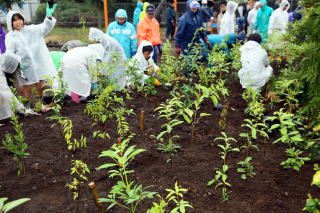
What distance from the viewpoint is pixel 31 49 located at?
5285 mm

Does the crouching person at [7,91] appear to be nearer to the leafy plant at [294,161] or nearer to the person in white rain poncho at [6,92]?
the person in white rain poncho at [6,92]

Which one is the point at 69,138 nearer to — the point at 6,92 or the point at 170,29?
the point at 6,92

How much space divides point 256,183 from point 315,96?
186cm

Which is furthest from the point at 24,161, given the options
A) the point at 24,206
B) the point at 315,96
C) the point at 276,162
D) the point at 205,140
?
the point at 315,96

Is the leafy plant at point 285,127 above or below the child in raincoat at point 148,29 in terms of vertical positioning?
below

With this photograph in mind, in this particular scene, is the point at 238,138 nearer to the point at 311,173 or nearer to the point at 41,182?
the point at 311,173

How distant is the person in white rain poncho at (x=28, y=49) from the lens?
4996mm

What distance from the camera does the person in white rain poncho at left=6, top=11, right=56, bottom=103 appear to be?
4996 mm

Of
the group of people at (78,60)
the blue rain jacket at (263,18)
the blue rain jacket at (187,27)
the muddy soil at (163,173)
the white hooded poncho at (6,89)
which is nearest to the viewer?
the muddy soil at (163,173)

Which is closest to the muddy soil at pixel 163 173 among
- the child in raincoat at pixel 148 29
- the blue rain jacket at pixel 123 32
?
the blue rain jacket at pixel 123 32

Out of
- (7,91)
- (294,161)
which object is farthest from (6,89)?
(294,161)

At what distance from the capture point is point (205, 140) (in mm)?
3561

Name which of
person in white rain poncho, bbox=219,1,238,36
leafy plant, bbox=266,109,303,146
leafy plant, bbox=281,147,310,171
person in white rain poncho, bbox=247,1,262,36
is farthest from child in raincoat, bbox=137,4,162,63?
leafy plant, bbox=281,147,310,171

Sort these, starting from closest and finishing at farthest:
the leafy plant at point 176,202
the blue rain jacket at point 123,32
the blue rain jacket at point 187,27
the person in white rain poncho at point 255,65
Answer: the leafy plant at point 176,202
the person in white rain poncho at point 255,65
the blue rain jacket at point 123,32
the blue rain jacket at point 187,27
